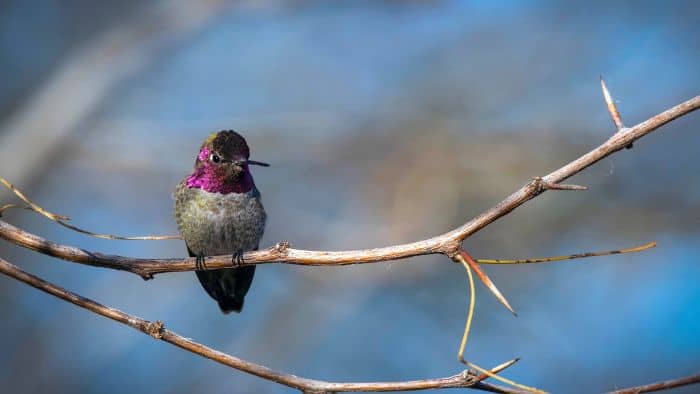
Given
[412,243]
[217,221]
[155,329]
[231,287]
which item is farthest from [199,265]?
[231,287]

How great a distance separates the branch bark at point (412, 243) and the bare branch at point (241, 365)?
14 centimetres

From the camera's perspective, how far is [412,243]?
185 centimetres

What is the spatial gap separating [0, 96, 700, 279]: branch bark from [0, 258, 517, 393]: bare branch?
0.14 metres

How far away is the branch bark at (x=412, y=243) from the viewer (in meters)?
1.72

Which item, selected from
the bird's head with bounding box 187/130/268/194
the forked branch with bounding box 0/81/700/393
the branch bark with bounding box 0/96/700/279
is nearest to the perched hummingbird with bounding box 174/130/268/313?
the bird's head with bounding box 187/130/268/194

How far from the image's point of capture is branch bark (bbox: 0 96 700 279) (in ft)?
5.65

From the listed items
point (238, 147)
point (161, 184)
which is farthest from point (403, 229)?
point (238, 147)

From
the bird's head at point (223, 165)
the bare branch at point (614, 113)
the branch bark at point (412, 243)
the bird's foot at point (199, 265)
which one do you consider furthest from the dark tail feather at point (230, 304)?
the bare branch at point (614, 113)

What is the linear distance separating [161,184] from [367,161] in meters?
3.03

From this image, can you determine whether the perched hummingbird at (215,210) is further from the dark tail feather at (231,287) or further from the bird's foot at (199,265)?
the bird's foot at (199,265)

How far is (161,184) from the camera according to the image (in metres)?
11.1

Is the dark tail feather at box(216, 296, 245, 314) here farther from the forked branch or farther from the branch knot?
the branch knot

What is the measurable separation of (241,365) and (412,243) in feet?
1.55

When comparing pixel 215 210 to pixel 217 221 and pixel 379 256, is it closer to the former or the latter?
pixel 217 221
